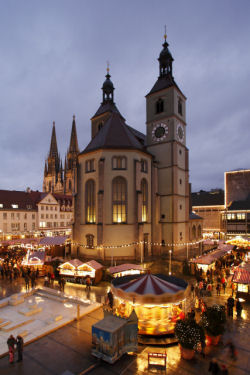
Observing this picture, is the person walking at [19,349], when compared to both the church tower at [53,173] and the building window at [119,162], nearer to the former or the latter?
the building window at [119,162]

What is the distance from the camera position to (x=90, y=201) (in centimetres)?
3234

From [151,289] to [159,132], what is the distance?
95.7 feet

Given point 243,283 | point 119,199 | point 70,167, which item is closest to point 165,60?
point 119,199

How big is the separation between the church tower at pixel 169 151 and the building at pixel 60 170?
85.2 m

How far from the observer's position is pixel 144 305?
12.4 meters

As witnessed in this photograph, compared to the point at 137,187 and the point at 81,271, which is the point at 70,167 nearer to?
the point at 137,187

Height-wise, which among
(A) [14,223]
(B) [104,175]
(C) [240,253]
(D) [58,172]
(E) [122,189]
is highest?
(D) [58,172]

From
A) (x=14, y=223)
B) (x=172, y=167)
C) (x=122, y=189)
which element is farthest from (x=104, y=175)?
(x=14, y=223)

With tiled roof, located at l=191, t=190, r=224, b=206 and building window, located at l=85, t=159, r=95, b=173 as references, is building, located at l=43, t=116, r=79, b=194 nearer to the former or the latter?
tiled roof, located at l=191, t=190, r=224, b=206

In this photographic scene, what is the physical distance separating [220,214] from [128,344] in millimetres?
60033

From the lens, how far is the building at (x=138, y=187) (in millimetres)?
29719

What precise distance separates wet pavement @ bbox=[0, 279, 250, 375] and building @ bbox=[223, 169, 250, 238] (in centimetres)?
4985

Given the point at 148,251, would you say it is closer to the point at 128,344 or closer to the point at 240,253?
the point at 240,253

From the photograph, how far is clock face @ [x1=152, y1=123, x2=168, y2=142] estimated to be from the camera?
36662 mm
